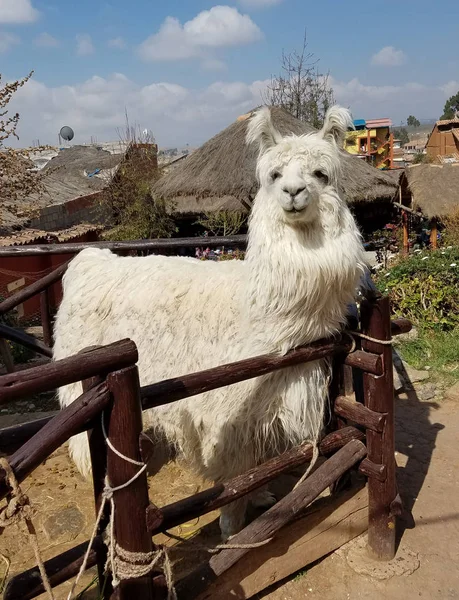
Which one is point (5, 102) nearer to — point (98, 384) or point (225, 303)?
point (225, 303)

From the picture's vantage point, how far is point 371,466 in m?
2.55

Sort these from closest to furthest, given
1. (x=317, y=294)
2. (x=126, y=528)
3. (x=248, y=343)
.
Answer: (x=126, y=528), (x=317, y=294), (x=248, y=343)

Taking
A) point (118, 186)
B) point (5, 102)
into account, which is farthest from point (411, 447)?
point (118, 186)

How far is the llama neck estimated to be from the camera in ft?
7.21

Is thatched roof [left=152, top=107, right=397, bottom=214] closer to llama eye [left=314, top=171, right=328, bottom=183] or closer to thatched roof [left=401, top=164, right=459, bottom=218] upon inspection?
thatched roof [left=401, top=164, right=459, bottom=218]

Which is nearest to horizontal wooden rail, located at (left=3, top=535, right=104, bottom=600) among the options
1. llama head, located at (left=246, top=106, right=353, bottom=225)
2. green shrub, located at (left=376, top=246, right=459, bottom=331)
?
llama head, located at (left=246, top=106, right=353, bottom=225)

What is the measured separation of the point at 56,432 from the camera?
1.44 meters

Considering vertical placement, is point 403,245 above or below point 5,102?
below

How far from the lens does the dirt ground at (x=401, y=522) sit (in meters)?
2.45

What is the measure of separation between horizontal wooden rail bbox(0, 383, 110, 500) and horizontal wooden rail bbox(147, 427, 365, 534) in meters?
0.44

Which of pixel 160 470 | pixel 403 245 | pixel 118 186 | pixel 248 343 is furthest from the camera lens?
pixel 118 186

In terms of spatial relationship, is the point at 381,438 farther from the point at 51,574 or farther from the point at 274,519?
the point at 51,574

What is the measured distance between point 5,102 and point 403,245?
32.2 feet

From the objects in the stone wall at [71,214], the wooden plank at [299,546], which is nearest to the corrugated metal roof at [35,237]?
the stone wall at [71,214]
